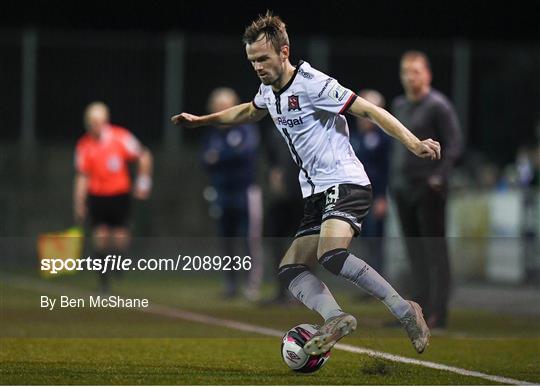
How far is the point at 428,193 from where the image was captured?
433 inches

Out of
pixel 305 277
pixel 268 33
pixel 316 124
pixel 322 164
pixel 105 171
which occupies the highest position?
pixel 268 33

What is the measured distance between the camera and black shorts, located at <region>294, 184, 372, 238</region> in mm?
7738

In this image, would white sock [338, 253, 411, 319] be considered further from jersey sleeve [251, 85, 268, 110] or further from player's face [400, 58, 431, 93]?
player's face [400, 58, 431, 93]

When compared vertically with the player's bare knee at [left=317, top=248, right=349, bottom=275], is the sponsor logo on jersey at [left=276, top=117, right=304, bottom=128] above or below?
above

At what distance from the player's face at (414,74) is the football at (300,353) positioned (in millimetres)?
3859

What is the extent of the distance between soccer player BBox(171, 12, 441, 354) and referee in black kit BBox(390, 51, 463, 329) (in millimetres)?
3077

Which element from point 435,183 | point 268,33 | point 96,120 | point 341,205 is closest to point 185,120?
point 268,33

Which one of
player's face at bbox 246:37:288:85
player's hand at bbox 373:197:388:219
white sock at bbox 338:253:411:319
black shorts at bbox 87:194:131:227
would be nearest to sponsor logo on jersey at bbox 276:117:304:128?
player's face at bbox 246:37:288:85

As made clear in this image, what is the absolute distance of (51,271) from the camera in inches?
351

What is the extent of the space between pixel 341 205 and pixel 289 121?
21.8 inches

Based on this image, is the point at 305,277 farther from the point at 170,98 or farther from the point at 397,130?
the point at 170,98

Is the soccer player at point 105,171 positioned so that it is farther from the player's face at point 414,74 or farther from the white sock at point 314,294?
the white sock at point 314,294

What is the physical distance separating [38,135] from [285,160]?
7.84m

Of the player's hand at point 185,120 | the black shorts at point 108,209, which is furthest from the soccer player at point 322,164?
the black shorts at point 108,209
